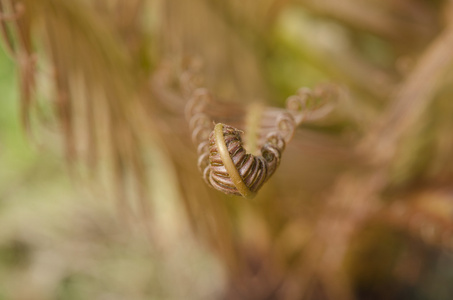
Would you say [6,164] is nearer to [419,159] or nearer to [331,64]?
[331,64]

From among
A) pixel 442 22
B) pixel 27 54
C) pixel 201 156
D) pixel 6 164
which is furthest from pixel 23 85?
pixel 6 164

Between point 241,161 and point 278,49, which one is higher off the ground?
point 278,49

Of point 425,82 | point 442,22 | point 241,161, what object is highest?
point 442,22

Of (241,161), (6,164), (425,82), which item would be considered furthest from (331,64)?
(6,164)

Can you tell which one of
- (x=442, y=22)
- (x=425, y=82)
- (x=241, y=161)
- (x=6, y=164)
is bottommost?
(x=241, y=161)

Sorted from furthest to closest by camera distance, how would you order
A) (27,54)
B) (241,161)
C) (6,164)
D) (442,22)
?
1. (6,164)
2. (442,22)
3. (27,54)
4. (241,161)

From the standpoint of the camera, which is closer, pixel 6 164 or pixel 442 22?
pixel 442 22

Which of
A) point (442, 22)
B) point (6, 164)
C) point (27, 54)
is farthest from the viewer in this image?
point (6, 164)

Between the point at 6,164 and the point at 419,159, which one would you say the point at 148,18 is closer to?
the point at 419,159

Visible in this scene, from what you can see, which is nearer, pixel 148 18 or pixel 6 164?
pixel 148 18
